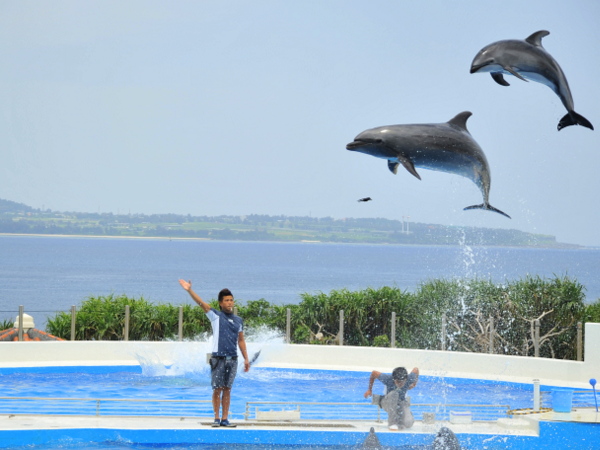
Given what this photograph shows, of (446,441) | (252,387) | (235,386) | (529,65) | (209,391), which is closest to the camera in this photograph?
(529,65)

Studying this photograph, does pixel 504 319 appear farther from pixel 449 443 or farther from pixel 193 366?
pixel 449 443

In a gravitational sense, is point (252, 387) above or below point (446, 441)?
below

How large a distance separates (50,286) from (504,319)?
68.8 metres

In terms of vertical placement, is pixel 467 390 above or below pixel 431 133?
below

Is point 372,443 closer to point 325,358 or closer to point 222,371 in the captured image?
point 222,371

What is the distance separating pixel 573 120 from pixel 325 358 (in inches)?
299

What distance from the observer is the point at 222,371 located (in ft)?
28.5

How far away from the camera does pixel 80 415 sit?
923cm

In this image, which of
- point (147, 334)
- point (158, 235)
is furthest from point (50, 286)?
point (158, 235)

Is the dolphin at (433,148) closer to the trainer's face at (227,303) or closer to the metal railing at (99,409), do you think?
the trainer's face at (227,303)

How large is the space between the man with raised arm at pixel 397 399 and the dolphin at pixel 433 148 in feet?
7.21

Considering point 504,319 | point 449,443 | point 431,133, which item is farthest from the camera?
point 504,319

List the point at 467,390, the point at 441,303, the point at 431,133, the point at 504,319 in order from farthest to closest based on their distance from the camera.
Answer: the point at 441,303, the point at 504,319, the point at 467,390, the point at 431,133

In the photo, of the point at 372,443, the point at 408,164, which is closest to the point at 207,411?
the point at 372,443
